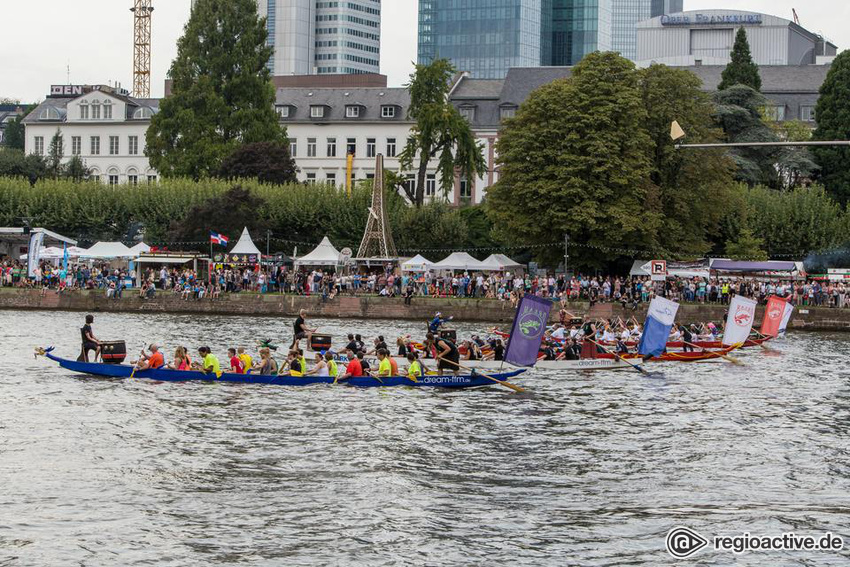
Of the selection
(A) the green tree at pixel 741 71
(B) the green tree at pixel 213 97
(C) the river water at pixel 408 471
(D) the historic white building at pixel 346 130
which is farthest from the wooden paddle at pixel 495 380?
(D) the historic white building at pixel 346 130

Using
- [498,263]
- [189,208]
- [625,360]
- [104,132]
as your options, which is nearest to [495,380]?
[625,360]

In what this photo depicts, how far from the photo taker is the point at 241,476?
Result: 25.2 meters

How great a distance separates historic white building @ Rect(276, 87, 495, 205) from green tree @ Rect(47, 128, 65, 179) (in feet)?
72.6

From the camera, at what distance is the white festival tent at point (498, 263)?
77.9 metres

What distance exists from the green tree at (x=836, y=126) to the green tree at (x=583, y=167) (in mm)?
23604

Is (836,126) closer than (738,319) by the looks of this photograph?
No

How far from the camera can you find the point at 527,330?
35906 mm

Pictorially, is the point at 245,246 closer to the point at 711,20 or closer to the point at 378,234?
the point at 378,234

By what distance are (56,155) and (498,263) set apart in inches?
2271

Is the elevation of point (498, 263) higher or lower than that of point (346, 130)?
lower

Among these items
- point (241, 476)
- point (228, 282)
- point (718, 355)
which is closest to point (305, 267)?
point (228, 282)

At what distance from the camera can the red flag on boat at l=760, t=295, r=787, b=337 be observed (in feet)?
179

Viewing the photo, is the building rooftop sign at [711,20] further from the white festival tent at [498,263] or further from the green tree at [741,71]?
the white festival tent at [498,263]

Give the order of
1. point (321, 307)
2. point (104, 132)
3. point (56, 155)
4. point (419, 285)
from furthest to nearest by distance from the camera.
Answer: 1. point (104, 132)
2. point (56, 155)
3. point (419, 285)
4. point (321, 307)
